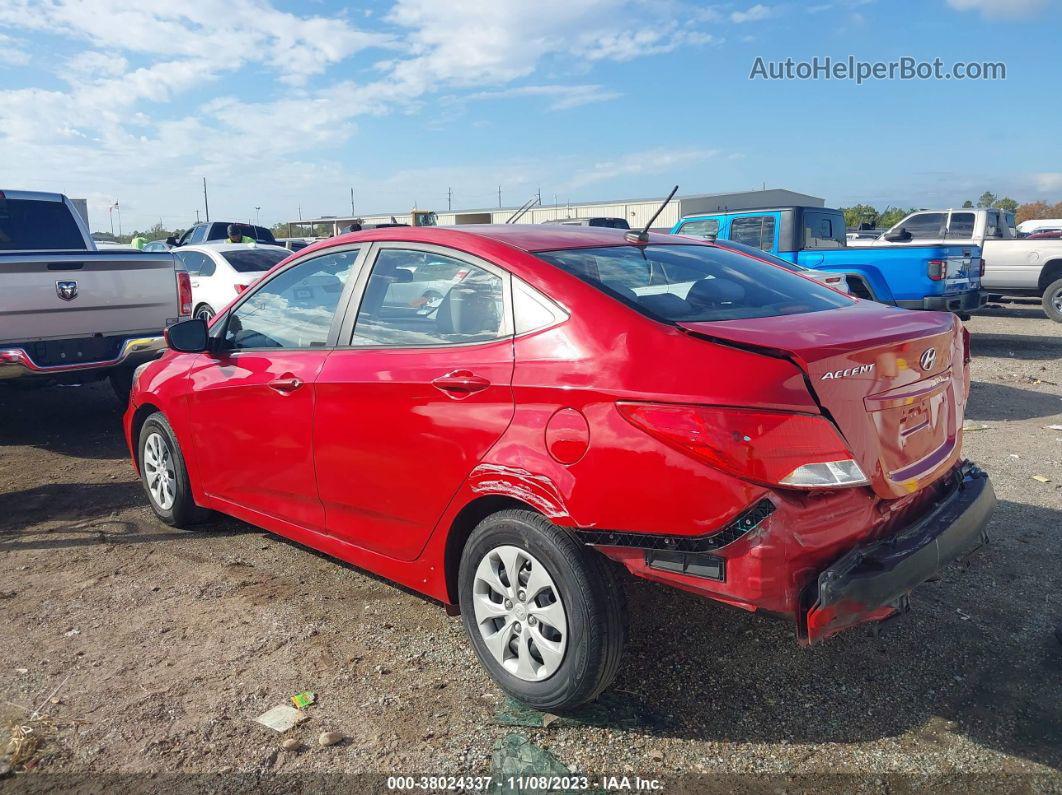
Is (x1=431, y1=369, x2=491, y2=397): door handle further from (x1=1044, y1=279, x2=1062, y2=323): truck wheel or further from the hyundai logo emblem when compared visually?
(x1=1044, y1=279, x2=1062, y2=323): truck wheel

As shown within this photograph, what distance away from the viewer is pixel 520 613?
296 cm

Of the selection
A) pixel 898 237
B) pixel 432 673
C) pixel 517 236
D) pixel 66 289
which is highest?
pixel 898 237

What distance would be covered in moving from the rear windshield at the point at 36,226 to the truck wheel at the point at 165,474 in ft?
16.2

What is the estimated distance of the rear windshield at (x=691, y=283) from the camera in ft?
9.86

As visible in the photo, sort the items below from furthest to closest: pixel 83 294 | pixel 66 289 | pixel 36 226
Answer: pixel 36 226, pixel 83 294, pixel 66 289

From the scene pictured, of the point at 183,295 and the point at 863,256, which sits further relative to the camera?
the point at 863,256

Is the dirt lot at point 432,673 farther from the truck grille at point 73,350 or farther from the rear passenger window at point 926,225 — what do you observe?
the rear passenger window at point 926,225

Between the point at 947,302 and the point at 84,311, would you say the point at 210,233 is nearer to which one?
the point at 84,311

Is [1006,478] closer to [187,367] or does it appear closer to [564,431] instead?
[564,431]

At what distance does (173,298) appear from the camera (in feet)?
25.5

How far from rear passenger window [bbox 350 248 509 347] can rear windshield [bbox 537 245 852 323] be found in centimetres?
29

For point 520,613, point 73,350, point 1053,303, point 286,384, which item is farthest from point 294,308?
point 1053,303

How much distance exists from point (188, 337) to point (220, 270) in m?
8.69

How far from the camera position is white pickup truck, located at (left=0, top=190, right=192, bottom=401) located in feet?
21.3
